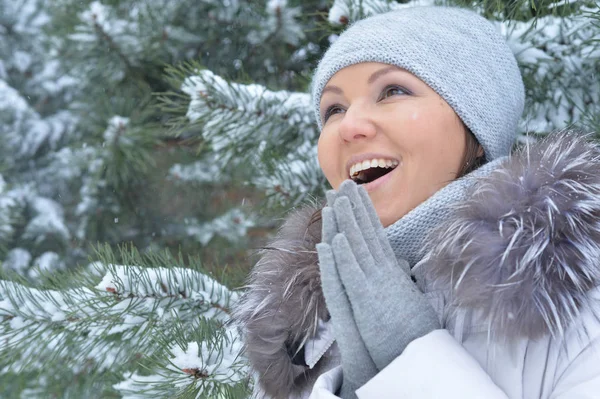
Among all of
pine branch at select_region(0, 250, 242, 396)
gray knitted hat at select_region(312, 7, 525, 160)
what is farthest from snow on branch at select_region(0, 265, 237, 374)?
gray knitted hat at select_region(312, 7, 525, 160)

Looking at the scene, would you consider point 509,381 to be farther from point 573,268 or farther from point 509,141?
point 509,141

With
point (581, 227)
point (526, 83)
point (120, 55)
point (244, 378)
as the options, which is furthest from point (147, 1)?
point (581, 227)

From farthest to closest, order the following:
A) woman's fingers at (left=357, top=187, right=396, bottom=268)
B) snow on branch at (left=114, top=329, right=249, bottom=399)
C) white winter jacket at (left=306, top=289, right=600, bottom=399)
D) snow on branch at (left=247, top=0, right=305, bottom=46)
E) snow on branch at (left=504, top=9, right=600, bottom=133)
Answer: snow on branch at (left=247, top=0, right=305, bottom=46) < snow on branch at (left=504, top=9, right=600, bottom=133) < snow on branch at (left=114, top=329, right=249, bottom=399) < woman's fingers at (left=357, top=187, right=396, bottom=268) < white winter jacket at (left=306, top=289, right=600, bottom=399)

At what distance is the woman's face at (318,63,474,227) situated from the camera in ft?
3.11

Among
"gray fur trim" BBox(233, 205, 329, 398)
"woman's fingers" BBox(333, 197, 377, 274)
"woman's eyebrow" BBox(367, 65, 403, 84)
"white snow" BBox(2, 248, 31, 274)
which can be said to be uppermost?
"woman's eyebrow" BBox(367, 65, 403, 84)

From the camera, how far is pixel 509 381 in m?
0.76

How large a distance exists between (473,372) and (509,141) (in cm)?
47

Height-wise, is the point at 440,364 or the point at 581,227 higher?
the point at 581,227

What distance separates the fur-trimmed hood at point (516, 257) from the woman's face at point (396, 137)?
11 cm

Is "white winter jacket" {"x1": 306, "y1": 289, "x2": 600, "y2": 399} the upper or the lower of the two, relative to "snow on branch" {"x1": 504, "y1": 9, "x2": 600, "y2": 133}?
lower

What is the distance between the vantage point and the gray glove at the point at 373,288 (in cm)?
Answer: 79

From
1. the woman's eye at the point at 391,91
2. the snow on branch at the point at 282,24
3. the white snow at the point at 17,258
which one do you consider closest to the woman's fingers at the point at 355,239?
the woman's eye at the point at 391,91

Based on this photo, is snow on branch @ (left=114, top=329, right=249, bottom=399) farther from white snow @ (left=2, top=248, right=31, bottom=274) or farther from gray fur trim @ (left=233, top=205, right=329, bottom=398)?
white snow @ (left=2, top=248, right=31, bottom=274)

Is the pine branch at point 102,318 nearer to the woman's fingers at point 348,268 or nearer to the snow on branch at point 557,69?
the woman's fingers at point 348,268
